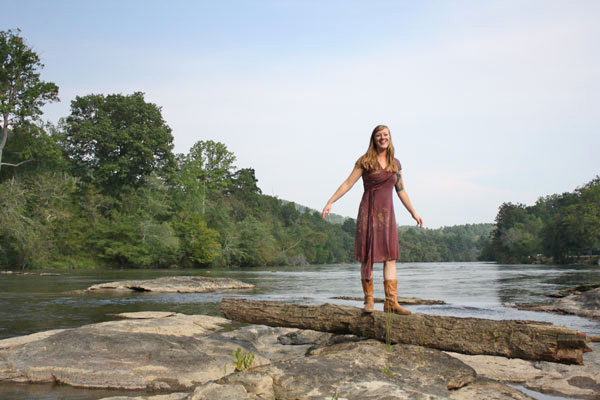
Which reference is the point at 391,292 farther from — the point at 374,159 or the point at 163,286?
the point at 163,286

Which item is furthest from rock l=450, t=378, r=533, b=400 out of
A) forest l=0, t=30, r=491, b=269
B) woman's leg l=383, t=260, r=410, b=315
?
forest l=0, t=30, r=491, b=269

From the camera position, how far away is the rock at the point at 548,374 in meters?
5.34

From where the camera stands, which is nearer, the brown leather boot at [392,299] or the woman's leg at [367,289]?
the brown leather boot at [392,299]

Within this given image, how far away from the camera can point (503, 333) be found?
5754mm

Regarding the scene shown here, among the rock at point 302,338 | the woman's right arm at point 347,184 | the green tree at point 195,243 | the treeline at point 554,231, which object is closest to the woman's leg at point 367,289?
the woman's right arm at point 347,184

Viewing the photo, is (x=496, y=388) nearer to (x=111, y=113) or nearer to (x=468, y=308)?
(x=468, y=308)

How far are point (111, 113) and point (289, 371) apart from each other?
5793 centimetres

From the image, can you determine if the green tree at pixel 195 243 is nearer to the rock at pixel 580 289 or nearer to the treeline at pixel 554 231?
the rock at pixel 580 289

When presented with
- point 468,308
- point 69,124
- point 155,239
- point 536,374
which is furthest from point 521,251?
point 536,374

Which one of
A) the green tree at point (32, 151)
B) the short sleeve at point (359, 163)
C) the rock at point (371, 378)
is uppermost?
the green tree at point (32, 151)

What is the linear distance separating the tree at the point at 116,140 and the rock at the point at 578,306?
48812mm

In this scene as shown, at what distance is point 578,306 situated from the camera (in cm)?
1262

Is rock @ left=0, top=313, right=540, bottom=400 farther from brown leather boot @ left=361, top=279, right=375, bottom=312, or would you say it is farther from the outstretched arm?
the outstretched arm

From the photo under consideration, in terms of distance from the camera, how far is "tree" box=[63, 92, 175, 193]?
53406 mm
